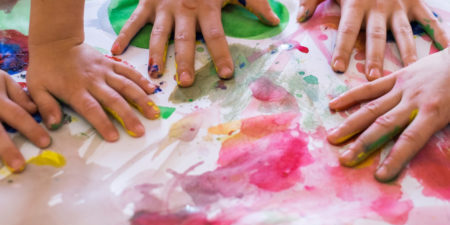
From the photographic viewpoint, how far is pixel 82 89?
0.71 m

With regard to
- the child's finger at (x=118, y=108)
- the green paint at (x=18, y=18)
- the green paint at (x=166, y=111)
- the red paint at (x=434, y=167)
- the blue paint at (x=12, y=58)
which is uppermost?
the green paint at (x=18, y=18)

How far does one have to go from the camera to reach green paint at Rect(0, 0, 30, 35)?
909mm

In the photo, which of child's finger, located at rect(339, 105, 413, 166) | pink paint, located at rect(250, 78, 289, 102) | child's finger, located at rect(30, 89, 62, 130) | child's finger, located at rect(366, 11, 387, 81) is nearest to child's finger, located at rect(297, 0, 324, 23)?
child's finger, located at rect(366, 11, 387, 81)

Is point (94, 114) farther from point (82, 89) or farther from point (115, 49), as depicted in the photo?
point (115, 49)

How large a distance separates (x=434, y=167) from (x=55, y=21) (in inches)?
28.4

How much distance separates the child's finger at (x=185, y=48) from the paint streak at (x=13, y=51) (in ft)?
1.07

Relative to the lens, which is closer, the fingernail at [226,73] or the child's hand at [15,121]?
the child's hand at [15,121]

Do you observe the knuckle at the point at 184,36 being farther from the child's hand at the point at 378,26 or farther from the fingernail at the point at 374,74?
the fingernail at the point at 374,74

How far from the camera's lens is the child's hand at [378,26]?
0.81m

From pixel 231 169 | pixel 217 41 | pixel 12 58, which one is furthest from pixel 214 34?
pixel 12 58

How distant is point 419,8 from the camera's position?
3.00 feet

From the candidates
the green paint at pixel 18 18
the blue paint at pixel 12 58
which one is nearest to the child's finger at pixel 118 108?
the blue paint at pixel 12 58

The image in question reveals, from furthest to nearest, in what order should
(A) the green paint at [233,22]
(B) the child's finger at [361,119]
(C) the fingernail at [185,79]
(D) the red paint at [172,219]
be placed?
(A) the green paint at [233,22] → (C) the fingernail at [185,79] → (B) the child's finger at [361,119] → (D) the red paint at [172,219]

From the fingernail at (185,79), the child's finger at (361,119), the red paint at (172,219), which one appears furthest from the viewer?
the fingernail at (185,79)
